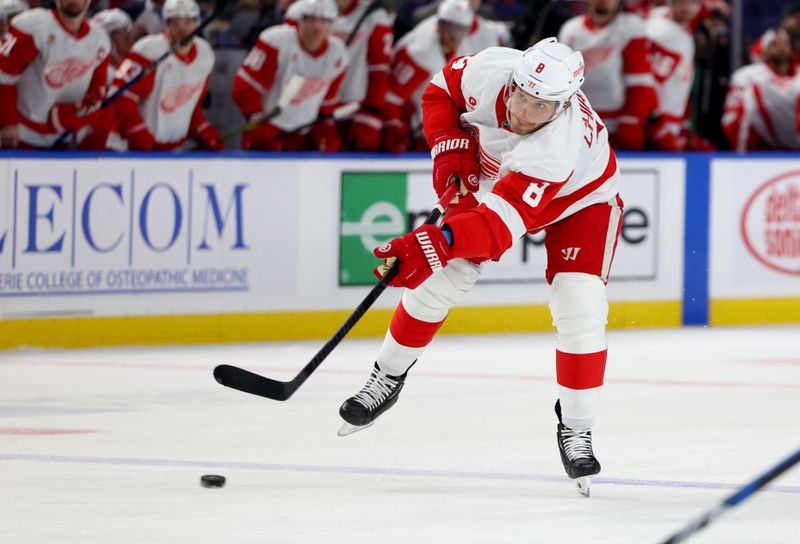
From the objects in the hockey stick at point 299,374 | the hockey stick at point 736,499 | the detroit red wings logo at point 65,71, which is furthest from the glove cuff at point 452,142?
the detroit red wings logo at point 65,71

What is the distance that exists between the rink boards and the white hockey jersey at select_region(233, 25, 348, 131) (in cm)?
43

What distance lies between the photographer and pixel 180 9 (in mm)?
8055

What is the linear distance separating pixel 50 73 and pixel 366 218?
1.78m

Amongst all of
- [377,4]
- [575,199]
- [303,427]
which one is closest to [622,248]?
[377,4]

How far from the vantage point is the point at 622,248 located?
8891mm

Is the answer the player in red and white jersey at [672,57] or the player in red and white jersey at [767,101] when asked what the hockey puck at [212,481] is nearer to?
the player in red and white jersey at [672,57]

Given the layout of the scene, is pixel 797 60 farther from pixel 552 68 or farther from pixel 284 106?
pixel 552 68

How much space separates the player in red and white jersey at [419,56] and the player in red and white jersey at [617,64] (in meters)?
0.76

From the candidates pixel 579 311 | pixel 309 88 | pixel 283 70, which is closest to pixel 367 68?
pixel 309 88

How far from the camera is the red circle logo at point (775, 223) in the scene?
9242 millimetres

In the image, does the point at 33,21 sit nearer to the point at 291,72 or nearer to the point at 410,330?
the point at 291,72

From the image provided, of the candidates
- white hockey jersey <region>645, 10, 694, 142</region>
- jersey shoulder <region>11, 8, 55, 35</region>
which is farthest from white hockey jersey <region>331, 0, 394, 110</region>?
white hockey jersey <region>645, 10, 694, 142</region>

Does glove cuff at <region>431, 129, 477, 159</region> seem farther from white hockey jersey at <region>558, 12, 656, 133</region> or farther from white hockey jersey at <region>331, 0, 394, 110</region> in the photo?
white hockey jersey at <region>558, 12, 656, 133</region>

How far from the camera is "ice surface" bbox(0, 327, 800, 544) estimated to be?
4.11 meters
